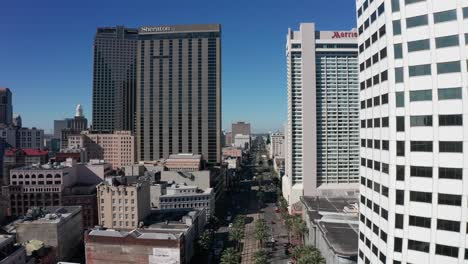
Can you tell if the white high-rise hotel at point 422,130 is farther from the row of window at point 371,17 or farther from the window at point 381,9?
the row of window at point 371,17

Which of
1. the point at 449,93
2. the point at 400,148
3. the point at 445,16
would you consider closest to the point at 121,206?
the point at 400,148

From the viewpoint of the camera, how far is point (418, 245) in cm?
4144

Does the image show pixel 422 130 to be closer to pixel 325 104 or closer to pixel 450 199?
pixel 450 199

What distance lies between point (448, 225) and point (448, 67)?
59.3 ft

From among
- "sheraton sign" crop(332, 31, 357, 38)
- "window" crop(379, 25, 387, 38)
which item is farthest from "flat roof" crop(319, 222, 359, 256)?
"sheraton sign" crop(332, 31, 357, 38)

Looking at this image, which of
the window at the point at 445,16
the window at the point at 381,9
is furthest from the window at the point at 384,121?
the window at the point at 381,9

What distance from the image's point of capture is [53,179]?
141 meters

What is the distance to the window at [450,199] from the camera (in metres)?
39.1

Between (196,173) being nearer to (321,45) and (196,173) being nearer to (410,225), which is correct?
(321,45)

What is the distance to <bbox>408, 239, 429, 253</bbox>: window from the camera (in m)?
41.1

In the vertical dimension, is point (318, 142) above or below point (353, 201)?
above

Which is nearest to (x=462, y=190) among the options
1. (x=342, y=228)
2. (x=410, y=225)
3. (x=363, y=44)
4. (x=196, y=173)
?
(x=410, y=225)

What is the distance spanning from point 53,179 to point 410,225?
137174 mm

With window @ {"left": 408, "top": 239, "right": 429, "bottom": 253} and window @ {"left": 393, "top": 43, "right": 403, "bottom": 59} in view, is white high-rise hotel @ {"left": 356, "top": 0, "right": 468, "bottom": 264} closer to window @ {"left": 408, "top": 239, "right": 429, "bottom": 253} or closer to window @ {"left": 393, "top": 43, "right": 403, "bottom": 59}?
window @ {"left": 408, "top": 239, "right": 429, "bottom": 253}
